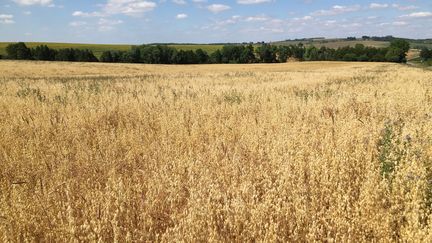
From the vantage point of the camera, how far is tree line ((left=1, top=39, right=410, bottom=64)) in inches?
A: 3543

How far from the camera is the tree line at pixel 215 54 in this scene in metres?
90.0

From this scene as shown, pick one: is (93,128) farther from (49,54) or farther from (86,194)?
(49,54)

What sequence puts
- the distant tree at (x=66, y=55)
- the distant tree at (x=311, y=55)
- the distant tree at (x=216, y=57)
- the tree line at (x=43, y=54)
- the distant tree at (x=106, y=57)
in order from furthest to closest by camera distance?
the distant tree at (x=311, y=55) < the distant tree at (x=216, y=57) < the distant tree at (x=106, y=57) < the distant tree at (x=66, y=55) < the tree line at (x=43, y=54)

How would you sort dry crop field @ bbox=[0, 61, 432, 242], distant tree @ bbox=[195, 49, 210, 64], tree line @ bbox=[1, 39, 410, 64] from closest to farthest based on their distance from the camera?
dry crop field @ bbox=[0, 61, 432, 242]
tree line @ bbox=[1, 39, 410, 64]
distant tree @ bbox=[195, 49, 210, 64]

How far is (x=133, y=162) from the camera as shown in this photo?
4730 millimetres

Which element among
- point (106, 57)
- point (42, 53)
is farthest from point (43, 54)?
point (106, 57)

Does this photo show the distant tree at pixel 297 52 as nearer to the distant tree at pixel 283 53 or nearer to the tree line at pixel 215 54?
the tree line at pixel 215 54

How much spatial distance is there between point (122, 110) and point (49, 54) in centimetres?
9327

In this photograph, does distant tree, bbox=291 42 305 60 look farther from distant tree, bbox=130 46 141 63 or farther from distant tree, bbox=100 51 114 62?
distant tree, bbox=100 51 114 62

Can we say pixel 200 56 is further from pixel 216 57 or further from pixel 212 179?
pixel 212 179

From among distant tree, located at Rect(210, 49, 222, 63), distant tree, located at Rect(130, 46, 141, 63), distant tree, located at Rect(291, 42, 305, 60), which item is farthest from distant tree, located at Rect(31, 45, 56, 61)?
distant tree, located at Rect(291, 42, 305, 60)

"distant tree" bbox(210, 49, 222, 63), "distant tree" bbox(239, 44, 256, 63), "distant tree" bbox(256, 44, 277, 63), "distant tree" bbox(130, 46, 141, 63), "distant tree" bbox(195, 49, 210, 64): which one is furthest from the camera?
"distant tree" bbox(256, 44, 277, 63)

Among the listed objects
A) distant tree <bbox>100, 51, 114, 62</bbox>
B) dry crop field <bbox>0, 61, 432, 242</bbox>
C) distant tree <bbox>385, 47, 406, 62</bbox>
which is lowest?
distant tree <bbox>385, 47, 406, 62</bbox>

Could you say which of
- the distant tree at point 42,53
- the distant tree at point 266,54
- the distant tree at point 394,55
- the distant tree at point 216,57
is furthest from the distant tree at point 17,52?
the distant tree at point 394,55
